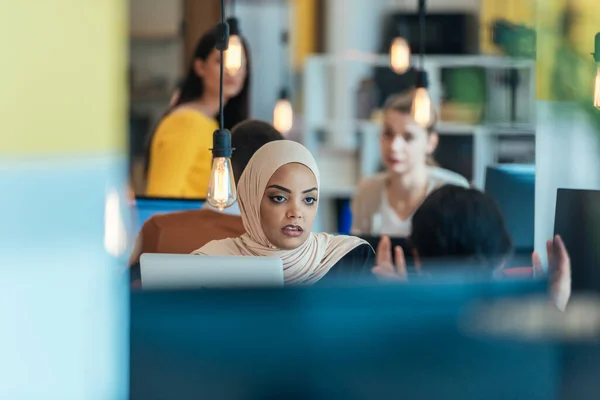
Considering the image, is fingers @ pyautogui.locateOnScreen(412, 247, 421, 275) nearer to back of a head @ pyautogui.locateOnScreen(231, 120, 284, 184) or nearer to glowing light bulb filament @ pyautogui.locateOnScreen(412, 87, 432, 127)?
back of a head @ pyautogui.locateOnScreen(231, 120, 284, 184)

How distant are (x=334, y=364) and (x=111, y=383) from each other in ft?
1.81

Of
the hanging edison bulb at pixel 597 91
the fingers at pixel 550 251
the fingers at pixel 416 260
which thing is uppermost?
the hanging edison bulb at pixel 597 91

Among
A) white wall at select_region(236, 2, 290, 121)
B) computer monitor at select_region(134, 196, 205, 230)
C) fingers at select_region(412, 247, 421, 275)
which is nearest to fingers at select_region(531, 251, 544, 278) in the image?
fingers at select_region(412, 247, 421, 275)

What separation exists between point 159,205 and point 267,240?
0.65 metres

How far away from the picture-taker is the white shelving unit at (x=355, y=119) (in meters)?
6.46

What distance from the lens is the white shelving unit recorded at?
6457 millimetres

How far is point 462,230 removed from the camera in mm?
3127

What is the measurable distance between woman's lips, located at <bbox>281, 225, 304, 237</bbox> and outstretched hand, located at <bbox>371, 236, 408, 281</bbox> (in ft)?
0.78

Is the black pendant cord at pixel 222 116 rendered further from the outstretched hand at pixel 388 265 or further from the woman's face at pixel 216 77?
the outstretched hand at pixel 388 265

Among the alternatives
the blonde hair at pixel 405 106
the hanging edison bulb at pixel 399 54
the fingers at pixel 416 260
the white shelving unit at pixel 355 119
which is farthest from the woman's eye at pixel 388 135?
the white shelving unit at pixel 355 119

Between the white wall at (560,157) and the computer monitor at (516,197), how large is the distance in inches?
2.7

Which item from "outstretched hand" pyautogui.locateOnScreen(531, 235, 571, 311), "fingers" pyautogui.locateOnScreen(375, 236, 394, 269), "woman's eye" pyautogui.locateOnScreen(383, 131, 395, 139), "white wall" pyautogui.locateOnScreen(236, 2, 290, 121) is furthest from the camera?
"white wall" pyautogui.locateOnScreen(236, 2, 290, 121)

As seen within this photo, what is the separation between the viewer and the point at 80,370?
1869 mm

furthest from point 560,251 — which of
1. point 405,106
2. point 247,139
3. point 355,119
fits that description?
point 355,119
